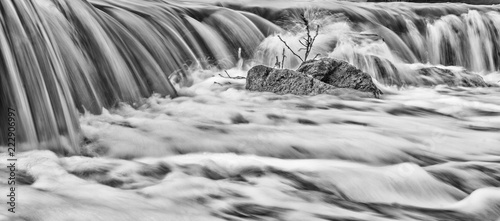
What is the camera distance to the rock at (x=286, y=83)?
604cm

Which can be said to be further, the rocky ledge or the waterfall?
the rocky ledge

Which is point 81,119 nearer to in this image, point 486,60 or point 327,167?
point 327,167

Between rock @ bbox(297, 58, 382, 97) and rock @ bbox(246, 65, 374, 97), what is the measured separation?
0.13m

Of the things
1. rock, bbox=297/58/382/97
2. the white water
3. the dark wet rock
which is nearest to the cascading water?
the white water

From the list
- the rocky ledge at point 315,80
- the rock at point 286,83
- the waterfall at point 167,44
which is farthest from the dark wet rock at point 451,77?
the rock at point 286,83

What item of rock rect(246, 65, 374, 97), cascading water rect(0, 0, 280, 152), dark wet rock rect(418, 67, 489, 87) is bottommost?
dark wet rock rect(418, 67, 489, 87)

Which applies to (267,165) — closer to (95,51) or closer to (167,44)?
(95,51)

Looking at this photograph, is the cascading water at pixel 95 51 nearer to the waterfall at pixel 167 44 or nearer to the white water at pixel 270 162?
the waterfall at pixel 167 44

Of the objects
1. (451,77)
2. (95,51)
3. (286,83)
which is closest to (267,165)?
(95,51)

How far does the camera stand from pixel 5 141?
3.44 metres

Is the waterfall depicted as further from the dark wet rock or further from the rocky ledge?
the rocky ledge

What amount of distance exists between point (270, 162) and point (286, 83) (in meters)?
2.48

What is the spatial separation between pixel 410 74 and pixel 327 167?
4.97 meters

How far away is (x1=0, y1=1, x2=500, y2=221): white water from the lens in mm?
2785
